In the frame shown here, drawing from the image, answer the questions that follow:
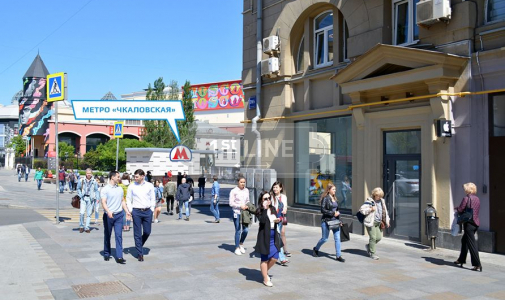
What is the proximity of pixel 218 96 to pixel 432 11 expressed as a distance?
2857 inches

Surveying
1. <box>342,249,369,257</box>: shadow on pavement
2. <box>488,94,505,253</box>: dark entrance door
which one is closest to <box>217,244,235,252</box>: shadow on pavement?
<box>342,249,369,257</box>: shadow on pavement

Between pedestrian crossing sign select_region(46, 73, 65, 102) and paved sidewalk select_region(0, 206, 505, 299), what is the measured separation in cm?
470

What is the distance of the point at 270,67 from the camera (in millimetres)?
16938

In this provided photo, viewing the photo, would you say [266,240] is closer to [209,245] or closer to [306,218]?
[209,245]

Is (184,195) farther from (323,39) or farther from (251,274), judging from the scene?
(251,274)

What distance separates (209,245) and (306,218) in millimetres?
4856

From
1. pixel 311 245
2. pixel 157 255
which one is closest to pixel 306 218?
pixel 311 245

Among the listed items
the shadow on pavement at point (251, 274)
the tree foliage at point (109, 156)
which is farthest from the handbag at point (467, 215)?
the tree foliage at point (109, 156)

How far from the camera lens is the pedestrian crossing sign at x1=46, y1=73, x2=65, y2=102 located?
15688mm

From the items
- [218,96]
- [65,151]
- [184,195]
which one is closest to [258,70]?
[184,195]

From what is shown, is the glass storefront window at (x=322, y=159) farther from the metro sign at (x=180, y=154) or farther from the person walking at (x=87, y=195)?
the person walking at (x=87, y=195)

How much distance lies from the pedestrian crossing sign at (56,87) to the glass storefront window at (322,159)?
25.2 ft

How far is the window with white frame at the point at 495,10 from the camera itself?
11.0 metres

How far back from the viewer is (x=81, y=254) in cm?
1063
